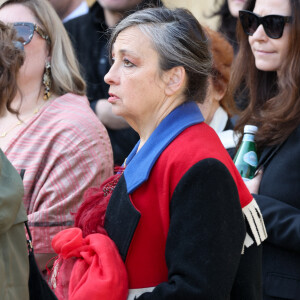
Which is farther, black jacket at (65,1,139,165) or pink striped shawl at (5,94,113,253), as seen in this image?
black jacket at (65,1,139,165)

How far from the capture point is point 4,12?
3178 mm

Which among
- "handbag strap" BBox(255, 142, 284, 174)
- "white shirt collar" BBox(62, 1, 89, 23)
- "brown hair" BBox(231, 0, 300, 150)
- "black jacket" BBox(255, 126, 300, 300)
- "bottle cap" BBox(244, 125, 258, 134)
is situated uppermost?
"white shirt collar" BBox(62, 1, 89, 23)

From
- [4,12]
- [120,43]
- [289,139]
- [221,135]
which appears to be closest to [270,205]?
[289,139]

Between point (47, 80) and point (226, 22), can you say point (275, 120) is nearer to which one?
point (47, 80)

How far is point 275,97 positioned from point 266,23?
1.20 ft

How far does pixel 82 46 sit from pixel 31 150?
135 cm

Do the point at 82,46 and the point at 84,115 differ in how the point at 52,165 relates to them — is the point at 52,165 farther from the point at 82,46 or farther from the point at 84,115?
the point at 82,46

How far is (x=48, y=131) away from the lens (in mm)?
2918

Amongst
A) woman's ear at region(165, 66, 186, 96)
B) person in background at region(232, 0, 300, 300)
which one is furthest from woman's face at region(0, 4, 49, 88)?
woman's ear at region(165, 66, 186, 96)

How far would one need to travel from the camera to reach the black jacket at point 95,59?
362 centimetres

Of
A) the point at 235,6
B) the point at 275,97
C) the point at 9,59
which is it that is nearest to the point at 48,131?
the point at 9,59

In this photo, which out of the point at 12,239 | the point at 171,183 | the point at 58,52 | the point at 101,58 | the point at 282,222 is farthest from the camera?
the point at 101,58

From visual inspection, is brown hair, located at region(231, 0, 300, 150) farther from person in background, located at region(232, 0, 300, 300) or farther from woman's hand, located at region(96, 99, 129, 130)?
woman's hand, located at region(96, 99, 129, 130)

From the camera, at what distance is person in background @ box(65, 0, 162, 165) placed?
362 cm
